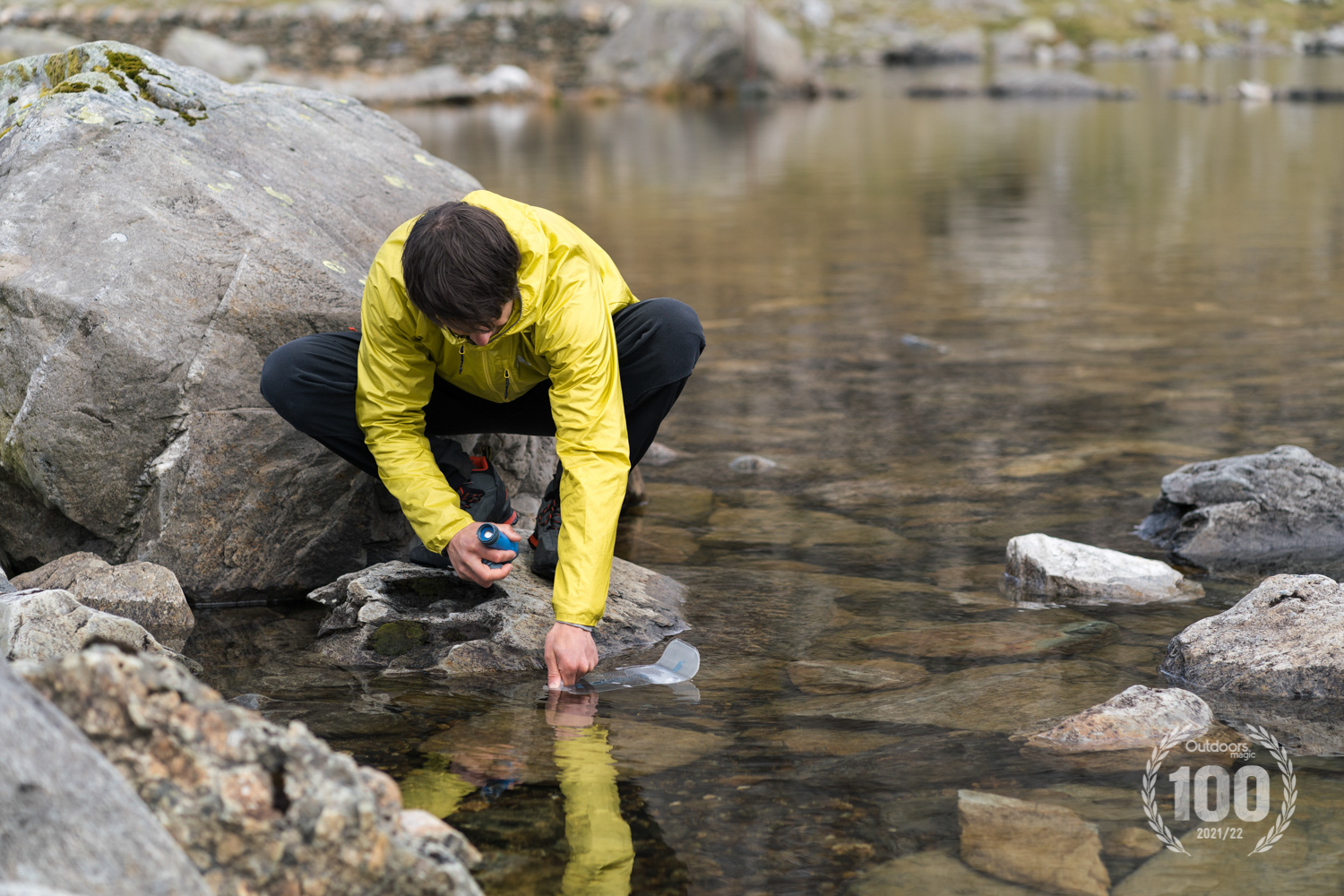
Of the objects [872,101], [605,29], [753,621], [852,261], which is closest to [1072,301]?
[852,261]

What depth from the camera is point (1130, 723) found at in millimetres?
3143

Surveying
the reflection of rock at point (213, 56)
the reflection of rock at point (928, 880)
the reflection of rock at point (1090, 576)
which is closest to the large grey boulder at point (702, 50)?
the reflection of rock at point (213, 56)

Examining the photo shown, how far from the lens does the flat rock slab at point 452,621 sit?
3805mm

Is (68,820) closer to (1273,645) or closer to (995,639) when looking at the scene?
(995,639)

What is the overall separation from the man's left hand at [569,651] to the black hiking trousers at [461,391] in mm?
714

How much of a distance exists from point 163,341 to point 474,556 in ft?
4.49

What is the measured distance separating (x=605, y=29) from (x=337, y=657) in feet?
161

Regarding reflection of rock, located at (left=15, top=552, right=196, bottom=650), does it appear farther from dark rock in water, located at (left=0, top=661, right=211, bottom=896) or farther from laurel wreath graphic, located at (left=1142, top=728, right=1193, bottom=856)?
laurel wreath graphic, located at (left=1142, top=728, right=1193, bottom=856)

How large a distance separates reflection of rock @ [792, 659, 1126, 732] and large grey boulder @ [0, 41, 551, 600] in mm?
2012

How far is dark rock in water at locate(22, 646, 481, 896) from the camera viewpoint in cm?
211

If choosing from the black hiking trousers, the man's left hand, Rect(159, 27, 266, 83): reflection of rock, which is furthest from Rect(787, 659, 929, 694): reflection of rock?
Answer: Rect(159, 27, 266, 83): reflection of rock

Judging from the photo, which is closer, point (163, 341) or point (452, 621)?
point (452, 621)

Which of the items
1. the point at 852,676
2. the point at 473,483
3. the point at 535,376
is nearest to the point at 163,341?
the point at 473,483

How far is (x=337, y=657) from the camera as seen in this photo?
3842mm
